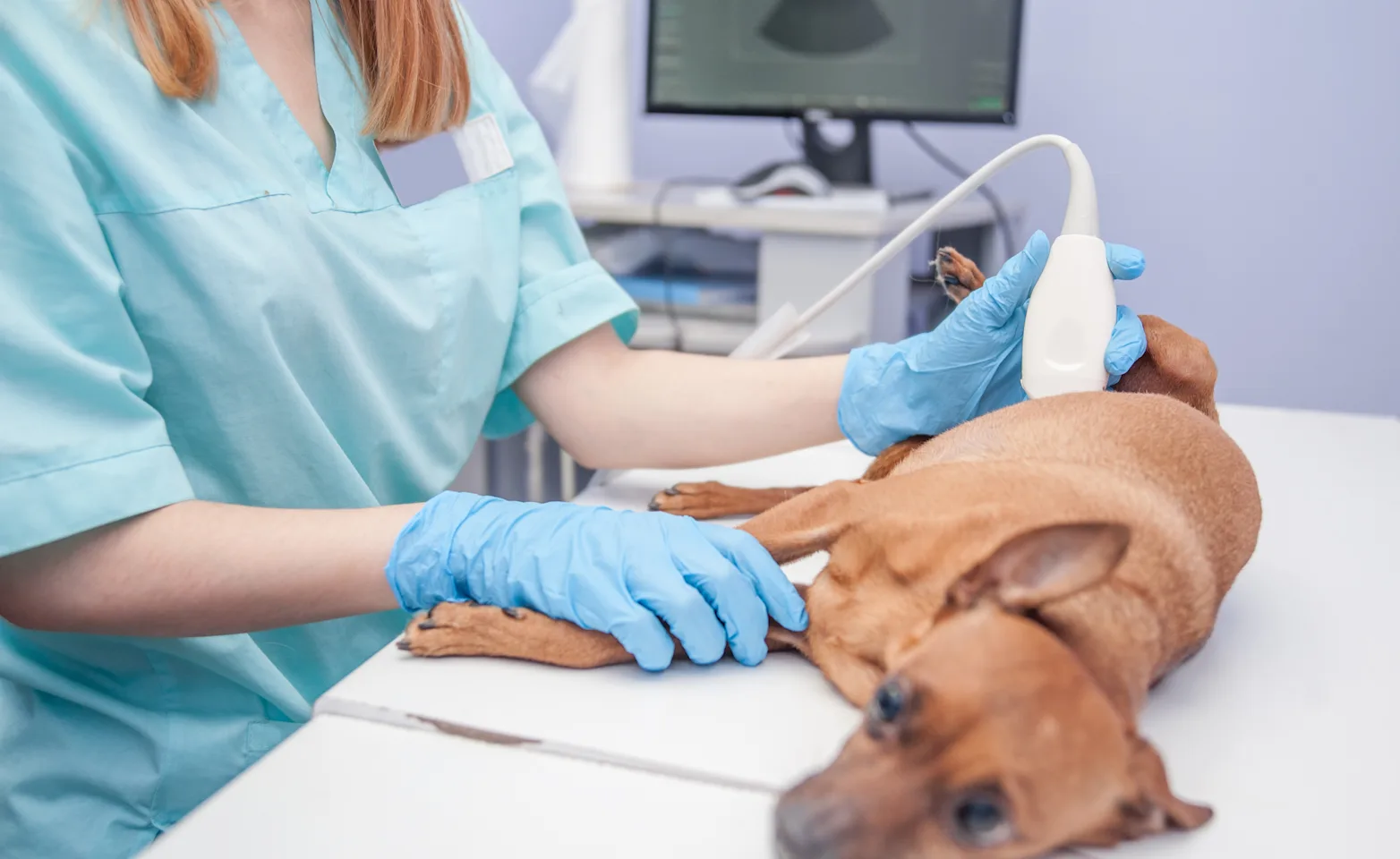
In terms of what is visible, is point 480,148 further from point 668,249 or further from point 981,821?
point 668,249

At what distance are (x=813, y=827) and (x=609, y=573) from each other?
251 mm

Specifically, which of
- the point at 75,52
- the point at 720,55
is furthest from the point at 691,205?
the point at 75,52

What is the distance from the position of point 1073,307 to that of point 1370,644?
12.4 inches

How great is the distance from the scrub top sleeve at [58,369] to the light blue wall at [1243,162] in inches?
63.6

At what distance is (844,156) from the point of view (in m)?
2.12

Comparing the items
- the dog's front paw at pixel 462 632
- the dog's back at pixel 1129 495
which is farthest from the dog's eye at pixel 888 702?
the dog's front paw at pixel 462 632

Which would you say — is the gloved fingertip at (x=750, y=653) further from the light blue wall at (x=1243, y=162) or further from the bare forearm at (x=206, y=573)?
the light blue wall at (x=1243, y=162)

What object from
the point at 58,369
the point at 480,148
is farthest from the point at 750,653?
the point at 480,148

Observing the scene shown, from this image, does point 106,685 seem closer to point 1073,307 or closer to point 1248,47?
point 1073,307

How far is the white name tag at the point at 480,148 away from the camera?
1.04 m

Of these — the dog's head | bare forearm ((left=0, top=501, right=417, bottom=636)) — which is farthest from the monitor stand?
the dog's head

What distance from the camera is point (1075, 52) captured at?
2.26 m

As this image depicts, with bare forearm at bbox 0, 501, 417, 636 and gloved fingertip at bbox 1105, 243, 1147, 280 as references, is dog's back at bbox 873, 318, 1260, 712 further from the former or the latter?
bare forearm at bbox 0, 501, 417, 636

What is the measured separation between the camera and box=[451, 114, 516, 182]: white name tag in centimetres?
104
